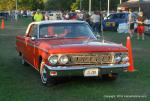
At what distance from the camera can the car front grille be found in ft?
30.3

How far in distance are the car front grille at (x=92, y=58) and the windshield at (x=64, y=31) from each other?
1.56 meters

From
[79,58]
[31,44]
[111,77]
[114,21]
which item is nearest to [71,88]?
[79,58]

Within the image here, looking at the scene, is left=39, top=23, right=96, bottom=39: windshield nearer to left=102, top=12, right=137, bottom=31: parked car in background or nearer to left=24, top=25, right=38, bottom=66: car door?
left=24, top=25, right=38, bottom=66: car door

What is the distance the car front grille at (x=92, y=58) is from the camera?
9227 millimetres

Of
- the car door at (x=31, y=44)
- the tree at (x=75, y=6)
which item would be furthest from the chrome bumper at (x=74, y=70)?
the tree at (x=75, y=6)

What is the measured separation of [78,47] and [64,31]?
1683 millimetres

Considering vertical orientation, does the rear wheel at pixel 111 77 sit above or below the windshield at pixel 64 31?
below

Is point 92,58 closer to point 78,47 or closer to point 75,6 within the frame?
point 78,47

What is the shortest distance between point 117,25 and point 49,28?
23772mm

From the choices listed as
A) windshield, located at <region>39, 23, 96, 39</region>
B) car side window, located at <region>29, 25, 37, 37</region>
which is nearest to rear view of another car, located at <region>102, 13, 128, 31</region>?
car side window, located at <region>29, 25, 37, 37</region>

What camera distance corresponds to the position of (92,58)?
9.29 meters

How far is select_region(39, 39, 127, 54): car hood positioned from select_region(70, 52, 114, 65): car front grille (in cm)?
9

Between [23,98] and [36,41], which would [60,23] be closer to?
[36,41]

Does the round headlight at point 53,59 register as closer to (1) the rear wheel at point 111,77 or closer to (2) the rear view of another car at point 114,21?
(1) the rear wheel at point 111,77
